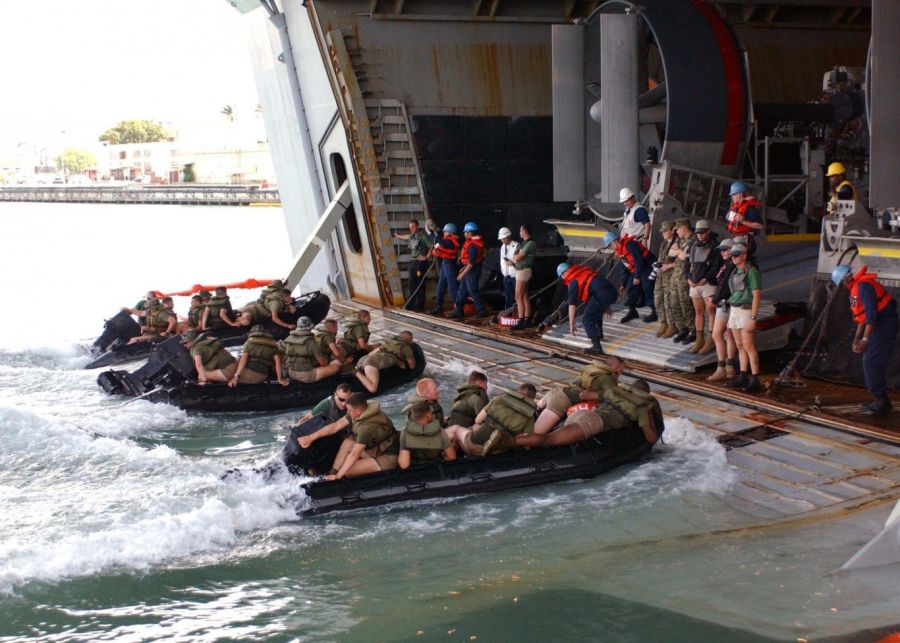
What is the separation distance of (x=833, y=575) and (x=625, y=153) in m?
8.52

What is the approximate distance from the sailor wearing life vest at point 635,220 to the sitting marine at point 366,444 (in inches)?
238

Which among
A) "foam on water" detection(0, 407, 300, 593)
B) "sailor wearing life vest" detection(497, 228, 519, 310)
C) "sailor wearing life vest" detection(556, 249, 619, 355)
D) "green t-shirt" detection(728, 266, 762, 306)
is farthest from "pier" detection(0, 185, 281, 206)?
"green t-shirt" detection(728, 266, 762, 306)

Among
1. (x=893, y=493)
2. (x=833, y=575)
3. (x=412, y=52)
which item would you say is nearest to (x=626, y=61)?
(x=412, y=52)

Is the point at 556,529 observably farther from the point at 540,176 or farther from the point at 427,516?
the point at 540,176

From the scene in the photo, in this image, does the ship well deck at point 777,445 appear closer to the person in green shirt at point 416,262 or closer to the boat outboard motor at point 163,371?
the boat outboard motor at point 163,371

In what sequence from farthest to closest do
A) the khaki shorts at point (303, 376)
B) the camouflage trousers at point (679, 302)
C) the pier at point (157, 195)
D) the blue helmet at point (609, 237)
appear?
the pier at point (157, 195) → the blue helmet at point (609, 237) → the khaki shorts at point (303, 376) → the camouflage trousers at point (679, 302)

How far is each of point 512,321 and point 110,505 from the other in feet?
25.1

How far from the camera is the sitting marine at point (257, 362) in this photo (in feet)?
39.2

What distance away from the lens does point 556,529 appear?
7.60 meters

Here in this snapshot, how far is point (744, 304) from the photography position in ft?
32.9

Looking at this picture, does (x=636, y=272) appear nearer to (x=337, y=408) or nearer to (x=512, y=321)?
(x=512, y=321)

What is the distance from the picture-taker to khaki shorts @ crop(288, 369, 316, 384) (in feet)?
39.3

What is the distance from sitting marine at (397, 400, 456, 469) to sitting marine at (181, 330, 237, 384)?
14.4 feet

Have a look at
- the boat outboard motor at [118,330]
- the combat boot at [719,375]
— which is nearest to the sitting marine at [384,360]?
the combat boot at [719,375]
